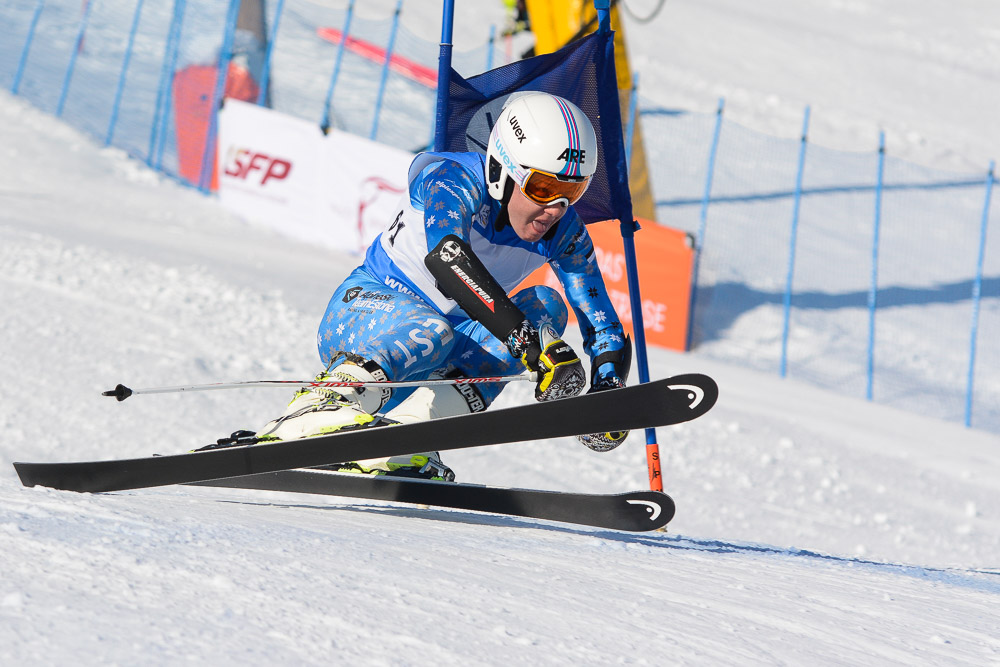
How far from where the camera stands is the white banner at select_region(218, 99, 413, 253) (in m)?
10.4

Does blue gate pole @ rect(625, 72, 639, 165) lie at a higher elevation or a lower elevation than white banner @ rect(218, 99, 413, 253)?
higher

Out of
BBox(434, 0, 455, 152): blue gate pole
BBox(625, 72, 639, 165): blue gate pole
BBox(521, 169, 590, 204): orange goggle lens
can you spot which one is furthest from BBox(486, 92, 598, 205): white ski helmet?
BBox(625, 72, 639, 165): blue gate pole

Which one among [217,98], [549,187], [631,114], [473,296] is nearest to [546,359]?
[473,296]

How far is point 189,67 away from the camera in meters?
12.5

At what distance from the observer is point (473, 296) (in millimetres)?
3354

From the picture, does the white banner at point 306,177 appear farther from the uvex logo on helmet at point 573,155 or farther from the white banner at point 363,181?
the uvex logo on helmet at point 573,155

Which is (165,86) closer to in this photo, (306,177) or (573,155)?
(306,177)

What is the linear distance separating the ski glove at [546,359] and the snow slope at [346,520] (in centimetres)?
51

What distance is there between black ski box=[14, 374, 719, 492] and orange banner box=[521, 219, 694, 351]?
667cm

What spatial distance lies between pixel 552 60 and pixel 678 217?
30.9ft

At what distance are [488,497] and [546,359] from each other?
2.26ft

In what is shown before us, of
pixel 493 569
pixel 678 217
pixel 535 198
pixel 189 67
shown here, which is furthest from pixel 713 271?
pixel 493 569

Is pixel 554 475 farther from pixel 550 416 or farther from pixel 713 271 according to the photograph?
pixel 713 271

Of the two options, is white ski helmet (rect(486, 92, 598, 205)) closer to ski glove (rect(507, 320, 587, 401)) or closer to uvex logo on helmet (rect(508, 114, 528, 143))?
uvex logo on helmet (rect(508, 114, 528, 143))
